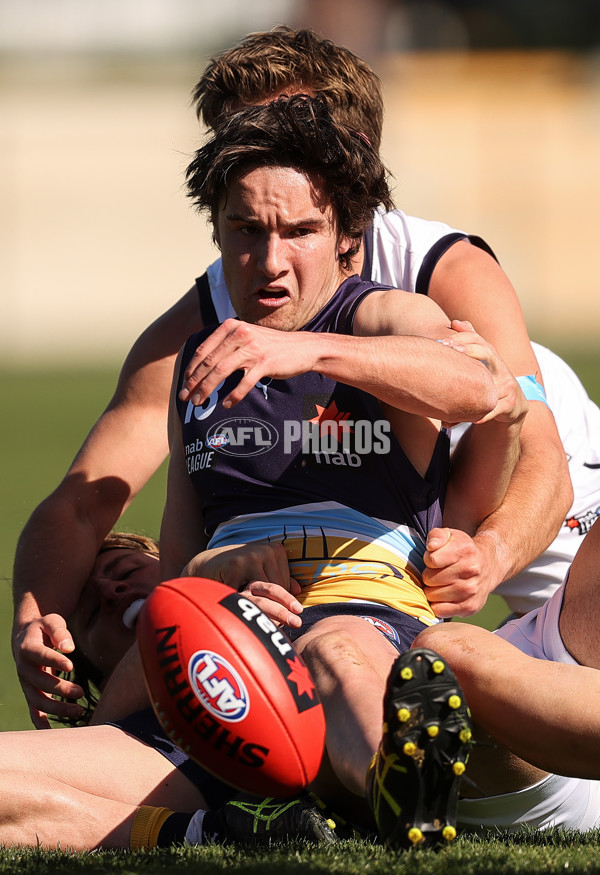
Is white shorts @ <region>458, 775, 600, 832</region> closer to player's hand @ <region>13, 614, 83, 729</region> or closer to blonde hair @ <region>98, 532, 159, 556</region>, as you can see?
player's hand @ <region>13, 614, 83, 729</region>

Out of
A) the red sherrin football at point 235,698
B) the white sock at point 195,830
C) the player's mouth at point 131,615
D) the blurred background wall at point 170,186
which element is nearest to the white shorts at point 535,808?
the red sherrin football at point 235,698

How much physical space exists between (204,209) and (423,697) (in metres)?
2.26

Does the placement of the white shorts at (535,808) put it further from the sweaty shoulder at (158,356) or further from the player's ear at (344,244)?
the sweaty shoulder at (158,356)

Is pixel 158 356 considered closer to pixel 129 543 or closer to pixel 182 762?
Result: pixel 129 543

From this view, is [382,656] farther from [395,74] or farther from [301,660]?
[395,74]

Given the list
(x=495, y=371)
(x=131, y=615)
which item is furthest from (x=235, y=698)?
(x=131, y=615)

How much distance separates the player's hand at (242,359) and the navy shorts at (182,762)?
1074 millimetres

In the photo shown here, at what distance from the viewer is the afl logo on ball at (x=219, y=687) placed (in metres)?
2.84

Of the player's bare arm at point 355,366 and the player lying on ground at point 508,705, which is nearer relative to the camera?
the player lying on ground at point 508,705

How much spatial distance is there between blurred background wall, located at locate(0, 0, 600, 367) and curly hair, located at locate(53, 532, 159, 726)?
14.5 metres

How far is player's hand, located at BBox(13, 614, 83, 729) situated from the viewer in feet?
12.8

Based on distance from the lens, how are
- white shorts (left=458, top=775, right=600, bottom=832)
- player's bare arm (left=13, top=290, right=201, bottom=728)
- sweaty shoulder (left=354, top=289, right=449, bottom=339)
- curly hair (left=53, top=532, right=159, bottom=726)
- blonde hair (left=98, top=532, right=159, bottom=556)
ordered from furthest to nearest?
blonde hair (left=98, top=532, right=159, bottom=556)
player's bare arm (left=13, top=290, right=201, bottom=728)
curly hair (left=53, top=532, right=159, bottom=726)
sweaty shoulder (left=354, top=289, right=449, bottom=339)
white shorts (left=458, top=775, right=600, bottom=832)

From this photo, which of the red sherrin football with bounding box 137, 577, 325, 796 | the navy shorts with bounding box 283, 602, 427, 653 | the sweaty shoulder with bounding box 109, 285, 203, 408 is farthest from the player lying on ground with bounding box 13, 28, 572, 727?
the red sherrin football with bounding box 137, 577, 325, 796

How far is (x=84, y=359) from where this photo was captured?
18953 mm
